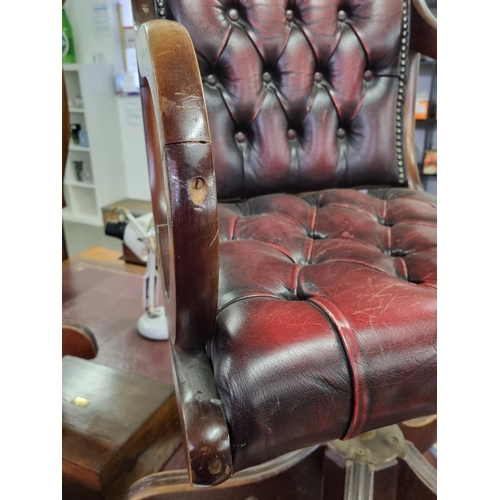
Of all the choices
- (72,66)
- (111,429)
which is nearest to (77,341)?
(111,429)

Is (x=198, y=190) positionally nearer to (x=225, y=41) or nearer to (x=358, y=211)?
(x=358, y=211)

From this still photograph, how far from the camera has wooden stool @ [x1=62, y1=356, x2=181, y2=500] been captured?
73cm

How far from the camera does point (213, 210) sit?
335 millimetres

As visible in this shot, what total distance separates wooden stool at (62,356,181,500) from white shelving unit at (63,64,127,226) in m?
2.18

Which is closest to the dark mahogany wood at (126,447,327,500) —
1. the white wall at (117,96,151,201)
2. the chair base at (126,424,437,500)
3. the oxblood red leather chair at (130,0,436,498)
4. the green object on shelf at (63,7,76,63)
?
the chair base at (126,424,437,500)

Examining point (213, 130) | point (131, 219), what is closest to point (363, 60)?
point (213, 130)

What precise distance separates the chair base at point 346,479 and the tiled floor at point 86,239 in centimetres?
202

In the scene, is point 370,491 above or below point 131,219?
below

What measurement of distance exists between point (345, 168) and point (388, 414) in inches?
24.1

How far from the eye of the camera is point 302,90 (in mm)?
859

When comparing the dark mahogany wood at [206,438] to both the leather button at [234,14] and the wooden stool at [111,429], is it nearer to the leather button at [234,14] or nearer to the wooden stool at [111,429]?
the wooden stool at [111,429]

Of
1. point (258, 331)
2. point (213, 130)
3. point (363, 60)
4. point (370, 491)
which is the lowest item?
point (370, 491)

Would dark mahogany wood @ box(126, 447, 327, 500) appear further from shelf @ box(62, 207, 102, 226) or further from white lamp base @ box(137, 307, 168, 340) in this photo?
shelf @ box(62, 207, 102, 226)
